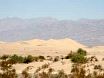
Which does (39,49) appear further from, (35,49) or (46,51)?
(46,51)

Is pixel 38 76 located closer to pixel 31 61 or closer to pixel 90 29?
Answer: pixel 31 61

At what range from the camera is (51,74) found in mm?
16062

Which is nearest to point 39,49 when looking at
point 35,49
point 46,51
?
point 35,49

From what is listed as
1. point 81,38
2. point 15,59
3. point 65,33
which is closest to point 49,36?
point 65,33

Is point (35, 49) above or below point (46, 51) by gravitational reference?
above

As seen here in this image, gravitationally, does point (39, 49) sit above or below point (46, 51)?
above

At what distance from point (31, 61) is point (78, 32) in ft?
576

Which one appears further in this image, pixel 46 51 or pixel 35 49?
pixel 35 49

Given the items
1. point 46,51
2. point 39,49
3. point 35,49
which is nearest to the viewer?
point 46,51

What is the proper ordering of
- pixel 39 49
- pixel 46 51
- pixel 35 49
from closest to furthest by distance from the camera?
pixel 46 51, pixel 35 49, pixel 39 49

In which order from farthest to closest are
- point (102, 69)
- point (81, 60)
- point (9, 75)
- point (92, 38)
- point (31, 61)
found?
point (92, 38) → point (31, 61) → point (81, 60) → point (102, 69) → point (9, 75)

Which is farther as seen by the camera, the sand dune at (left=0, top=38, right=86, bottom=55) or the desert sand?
the sand dune at (left=0, top=38, right=86, bottom=55)

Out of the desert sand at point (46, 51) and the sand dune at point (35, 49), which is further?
the sand dune at point (35, 49)

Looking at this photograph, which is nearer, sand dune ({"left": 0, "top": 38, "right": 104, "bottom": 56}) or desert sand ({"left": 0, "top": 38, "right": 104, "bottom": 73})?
desert sand ({"left": 0, "top": 38, "right": 104, "bottom": 73})
